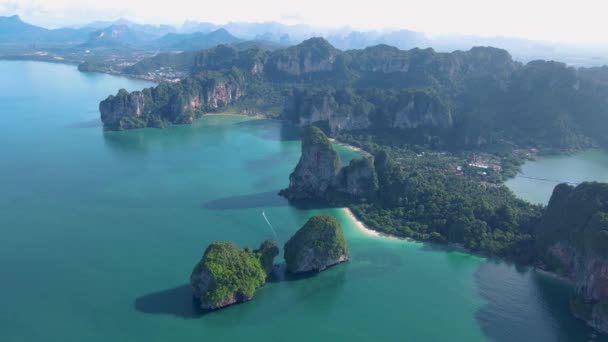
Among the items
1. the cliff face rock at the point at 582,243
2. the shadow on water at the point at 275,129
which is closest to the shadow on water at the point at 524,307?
the cliff face rock at the point at 582,243

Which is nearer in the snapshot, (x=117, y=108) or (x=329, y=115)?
(x=329, y=115)

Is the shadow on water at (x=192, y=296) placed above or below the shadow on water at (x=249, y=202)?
below

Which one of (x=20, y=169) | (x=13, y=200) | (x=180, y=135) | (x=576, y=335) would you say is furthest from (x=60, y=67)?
(x=576, y=335)

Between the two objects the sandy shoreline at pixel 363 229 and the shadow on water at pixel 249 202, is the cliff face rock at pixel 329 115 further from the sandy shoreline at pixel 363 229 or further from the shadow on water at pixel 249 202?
the sandy shoreline at pixel 363 229

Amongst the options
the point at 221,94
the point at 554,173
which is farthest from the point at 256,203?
the point at 221,94

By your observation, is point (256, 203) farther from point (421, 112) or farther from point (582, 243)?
point (421, 112)

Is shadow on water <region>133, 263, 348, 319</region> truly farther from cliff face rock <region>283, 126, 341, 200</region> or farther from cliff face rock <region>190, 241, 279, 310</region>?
cliff face rock <region>283, 126, 341, 200</region>

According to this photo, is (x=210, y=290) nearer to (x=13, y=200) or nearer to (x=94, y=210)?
(x=94, y=210)
